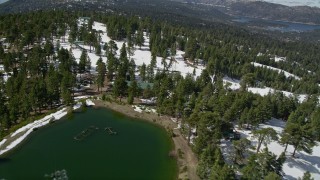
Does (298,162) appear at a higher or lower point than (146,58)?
lower

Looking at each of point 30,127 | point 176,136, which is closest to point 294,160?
point 176,136

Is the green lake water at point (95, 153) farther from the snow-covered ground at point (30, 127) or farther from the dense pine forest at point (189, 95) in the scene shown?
the dense pine forest at point (189, 95)

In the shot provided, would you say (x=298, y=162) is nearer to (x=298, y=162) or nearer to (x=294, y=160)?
(x=298, y=162)

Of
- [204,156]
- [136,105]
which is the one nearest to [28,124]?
[136,105]

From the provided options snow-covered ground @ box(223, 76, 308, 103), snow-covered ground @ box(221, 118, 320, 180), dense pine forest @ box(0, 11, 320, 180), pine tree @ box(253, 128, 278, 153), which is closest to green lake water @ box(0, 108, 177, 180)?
dense pine forest @ box(0, 11, 320, 180)

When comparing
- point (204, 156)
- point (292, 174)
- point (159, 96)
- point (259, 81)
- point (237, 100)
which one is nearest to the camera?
point (204, 156)

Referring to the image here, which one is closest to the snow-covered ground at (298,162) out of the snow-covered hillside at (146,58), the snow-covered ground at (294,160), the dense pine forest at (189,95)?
the snow-covered ground at (294,160)

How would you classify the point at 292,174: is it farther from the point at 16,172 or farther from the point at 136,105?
the point at 16,172
